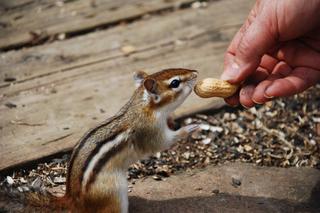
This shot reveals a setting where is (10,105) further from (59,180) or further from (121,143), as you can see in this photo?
(121,143)

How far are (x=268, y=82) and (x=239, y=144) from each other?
1.54 ft

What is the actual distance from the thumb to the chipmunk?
24cm

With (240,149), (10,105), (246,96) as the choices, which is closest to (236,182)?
(240,149)

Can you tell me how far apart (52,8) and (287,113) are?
1.83 meters

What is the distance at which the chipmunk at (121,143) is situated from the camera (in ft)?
7.71

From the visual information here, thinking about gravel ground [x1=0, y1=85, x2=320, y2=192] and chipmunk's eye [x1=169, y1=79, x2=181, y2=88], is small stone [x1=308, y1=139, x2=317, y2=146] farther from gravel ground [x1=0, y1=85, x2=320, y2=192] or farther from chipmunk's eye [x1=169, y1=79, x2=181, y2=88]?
chipmunk's eye [x1=169, y1=79, x2=181, y2=88]

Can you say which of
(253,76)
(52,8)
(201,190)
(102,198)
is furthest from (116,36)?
(102,198)

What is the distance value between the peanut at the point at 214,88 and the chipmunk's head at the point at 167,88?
124mm

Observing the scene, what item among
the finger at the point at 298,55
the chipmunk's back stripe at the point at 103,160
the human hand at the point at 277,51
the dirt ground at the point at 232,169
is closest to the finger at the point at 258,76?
the human hand at the point at 277,51

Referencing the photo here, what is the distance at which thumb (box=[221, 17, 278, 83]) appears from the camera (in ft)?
9.24

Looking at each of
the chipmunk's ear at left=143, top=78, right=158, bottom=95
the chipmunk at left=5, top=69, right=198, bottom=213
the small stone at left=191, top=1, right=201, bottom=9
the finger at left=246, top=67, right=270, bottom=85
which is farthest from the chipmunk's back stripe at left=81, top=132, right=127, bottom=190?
the small stone at left=191, top=1, right=201, bottom=9

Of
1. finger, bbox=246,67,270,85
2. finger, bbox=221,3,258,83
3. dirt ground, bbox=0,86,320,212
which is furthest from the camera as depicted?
finger, bbox=246,67,270,85

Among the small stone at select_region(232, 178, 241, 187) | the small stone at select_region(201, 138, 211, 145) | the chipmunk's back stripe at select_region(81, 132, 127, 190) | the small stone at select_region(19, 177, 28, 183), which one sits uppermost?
the chipmunk's back stripe at select_region(81, 132, 127, 190)

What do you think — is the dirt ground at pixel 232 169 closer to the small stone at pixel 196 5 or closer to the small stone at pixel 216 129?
the small stone at pixel 216 129
